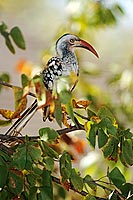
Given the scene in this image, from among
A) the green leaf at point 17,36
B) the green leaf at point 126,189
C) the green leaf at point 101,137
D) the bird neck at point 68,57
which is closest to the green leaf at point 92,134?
the green leaf at point 101,137

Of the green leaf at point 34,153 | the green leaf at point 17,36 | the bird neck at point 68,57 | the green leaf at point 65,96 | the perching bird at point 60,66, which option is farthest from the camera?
the green leaf at point 17,36

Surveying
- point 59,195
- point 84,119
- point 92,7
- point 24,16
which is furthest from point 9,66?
point 84,119

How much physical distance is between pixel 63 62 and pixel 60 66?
1cm

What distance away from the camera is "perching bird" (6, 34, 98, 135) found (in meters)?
1.12

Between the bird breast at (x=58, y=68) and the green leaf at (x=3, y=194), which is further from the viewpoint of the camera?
the bird breast at (x=58, y=68)

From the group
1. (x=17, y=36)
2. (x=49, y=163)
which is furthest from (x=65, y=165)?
(x=17, y=36)

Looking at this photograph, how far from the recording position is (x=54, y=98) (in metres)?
0.92

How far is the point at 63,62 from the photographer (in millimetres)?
1273

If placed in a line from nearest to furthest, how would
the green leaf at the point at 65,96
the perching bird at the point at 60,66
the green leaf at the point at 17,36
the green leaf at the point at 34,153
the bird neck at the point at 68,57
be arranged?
the green leaf at the point at 65,96
the green leaf at the point at 34,153
the perching bird at the point at 60,66
the bird neck at the point at 68,57
the green leaf at the point at 17,36

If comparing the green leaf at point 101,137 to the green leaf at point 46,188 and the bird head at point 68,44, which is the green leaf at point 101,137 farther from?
the bird head at point 68,44

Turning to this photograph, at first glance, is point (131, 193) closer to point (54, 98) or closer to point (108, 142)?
point (108, 142)

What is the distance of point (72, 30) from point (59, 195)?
27.6 inches

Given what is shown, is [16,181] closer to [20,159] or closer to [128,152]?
[20,159]

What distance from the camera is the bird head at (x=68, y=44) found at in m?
1.31
